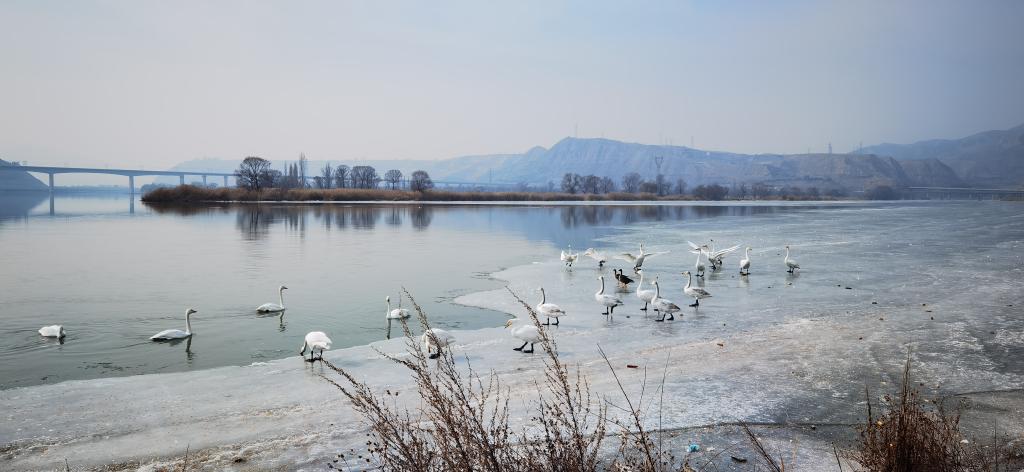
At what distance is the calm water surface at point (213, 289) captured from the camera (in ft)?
34.5

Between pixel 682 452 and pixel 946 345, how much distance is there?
6.65 m

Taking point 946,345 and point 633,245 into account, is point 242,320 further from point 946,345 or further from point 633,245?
point 633,245

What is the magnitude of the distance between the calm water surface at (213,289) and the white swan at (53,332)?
0.14 m

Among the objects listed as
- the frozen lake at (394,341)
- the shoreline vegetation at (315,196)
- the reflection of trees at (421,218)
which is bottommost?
the frozen lake at (394,341)

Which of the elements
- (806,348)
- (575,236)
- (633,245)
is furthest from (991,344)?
(575,236)

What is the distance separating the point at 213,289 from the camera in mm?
16734

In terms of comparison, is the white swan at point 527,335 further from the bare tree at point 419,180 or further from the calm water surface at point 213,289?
the bare tree at point 419,180

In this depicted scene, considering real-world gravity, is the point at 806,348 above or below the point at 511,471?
below

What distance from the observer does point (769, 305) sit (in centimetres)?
1398

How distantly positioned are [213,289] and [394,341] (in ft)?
27.9

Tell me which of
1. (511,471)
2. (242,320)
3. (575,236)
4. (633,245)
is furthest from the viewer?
(575,236)

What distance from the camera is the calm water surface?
414 inches

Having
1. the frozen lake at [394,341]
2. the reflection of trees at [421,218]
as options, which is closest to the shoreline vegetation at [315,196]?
the reflection of trees at [421,218]

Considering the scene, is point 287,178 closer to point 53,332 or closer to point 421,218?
point 421,218
